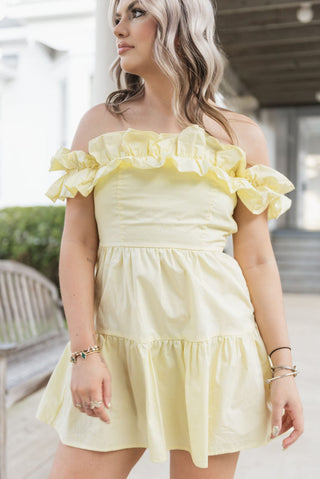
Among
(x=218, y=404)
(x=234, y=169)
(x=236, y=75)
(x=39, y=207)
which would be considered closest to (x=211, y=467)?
(x=218, y=404)

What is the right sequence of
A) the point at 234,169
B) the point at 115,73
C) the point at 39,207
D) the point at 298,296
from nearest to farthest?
the point at 234,169
the point at 115,73
the point at 39,207
the point at 298,296

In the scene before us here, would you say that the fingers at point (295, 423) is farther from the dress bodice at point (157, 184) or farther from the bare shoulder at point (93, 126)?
the bare shoulder at point (93, 126)

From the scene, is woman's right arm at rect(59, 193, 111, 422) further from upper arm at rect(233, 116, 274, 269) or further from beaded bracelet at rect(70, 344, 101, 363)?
upper arm at rect(233, 116, 274, 269)

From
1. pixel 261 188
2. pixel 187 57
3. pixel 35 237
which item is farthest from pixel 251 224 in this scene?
pixel 35 237

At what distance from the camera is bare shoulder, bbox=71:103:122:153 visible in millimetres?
1243

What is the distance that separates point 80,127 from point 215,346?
22.7 inches

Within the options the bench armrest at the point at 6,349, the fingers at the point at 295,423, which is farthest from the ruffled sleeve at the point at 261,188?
the bench armrest at the point at 6,349

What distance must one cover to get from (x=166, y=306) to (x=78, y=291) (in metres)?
0.19

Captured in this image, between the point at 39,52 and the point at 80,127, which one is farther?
the point at 39,52

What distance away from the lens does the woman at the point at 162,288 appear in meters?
1.15

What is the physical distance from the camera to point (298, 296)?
846cm

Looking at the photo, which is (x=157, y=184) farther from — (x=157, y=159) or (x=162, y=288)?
(x=162, y=288)

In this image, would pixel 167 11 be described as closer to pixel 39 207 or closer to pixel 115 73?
pixel 115 73

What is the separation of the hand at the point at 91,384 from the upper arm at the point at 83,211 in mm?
263
